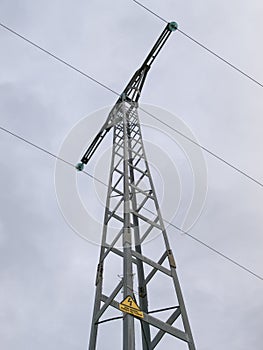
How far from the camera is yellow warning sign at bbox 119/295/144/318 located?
6570 millimetres

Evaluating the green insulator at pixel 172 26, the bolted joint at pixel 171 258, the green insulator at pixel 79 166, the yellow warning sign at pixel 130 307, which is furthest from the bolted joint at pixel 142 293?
the green insulator at pixel 172 26

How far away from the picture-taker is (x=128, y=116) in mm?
13383

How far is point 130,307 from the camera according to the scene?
6.62 meters

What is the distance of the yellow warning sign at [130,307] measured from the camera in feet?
21.6

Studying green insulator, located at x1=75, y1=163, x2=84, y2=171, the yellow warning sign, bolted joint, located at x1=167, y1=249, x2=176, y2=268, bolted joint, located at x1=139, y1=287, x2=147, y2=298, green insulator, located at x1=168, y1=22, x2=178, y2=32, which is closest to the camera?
the yellow warning sign

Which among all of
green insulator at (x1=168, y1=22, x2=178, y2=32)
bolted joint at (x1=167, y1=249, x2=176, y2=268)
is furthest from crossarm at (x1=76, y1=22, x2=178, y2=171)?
bolted joint at (x1=167, y1=249, x2=176, y2=268)

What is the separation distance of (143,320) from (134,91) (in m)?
8.93

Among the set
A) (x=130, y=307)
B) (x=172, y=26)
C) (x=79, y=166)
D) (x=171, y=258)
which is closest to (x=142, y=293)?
(x=171, y=258)

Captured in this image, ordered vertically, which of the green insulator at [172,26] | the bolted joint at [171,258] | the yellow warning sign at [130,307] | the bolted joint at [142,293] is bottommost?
the yellow warning sign at [130,307]

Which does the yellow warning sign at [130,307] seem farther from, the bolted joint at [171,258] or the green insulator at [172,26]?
the green insulator at [172,26]

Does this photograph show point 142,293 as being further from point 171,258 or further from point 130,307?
point 130,307

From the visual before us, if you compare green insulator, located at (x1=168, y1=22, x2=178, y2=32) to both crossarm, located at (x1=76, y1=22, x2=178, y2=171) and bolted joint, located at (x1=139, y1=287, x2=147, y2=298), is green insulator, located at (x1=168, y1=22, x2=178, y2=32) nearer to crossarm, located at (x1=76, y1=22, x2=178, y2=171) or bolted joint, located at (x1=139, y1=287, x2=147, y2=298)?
crossarm, located at (x1=76, y1=22, x2=178, y2=171)

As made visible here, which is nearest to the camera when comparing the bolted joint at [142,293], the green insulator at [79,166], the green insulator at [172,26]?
the bolted joint at [142,293]

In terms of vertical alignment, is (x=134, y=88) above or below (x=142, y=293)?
above
